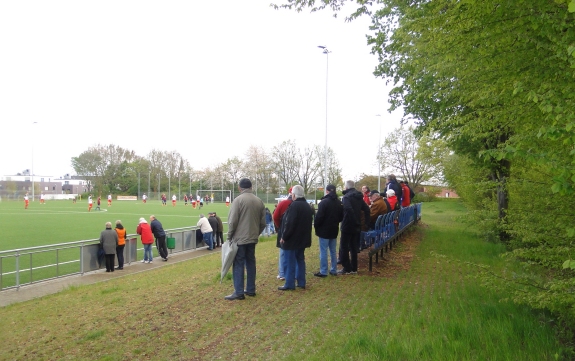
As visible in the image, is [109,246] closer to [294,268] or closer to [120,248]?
[120,248]

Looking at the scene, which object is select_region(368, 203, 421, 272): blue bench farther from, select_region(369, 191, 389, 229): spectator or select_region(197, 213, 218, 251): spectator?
select_region(197, 213, 218, 251): spectator

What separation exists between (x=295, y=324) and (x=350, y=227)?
3.48 m

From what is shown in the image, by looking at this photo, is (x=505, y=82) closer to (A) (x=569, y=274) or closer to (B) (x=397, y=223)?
(A) (x=569, y=274)

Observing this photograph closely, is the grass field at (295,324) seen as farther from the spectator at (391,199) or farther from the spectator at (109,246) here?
the spectator at (109,246)

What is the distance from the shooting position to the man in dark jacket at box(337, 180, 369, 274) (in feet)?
29.9

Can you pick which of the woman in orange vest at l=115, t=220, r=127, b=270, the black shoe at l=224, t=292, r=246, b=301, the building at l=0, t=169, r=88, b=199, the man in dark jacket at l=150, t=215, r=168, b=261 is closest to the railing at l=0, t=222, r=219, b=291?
the woman in orange vest at l=115, t=220, r=127, b=270

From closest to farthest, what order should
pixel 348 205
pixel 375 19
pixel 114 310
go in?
pixel 114 310, pixel 348 205, pixel 375 19

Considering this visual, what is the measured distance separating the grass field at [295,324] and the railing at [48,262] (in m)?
4.48

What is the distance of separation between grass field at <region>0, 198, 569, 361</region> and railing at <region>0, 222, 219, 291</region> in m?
4.48

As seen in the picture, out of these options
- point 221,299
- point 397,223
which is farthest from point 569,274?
point 397,223

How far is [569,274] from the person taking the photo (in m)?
5.36

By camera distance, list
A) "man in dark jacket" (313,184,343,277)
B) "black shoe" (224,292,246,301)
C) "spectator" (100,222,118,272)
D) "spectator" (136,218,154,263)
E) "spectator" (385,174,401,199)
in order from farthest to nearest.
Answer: "spectator" (136,218,154,263)
"spectator" (100,222,118,272)
"spectator" (385,174,401,199)
"man in dark jacket" (313,184,343,277)
"black shoe" (224,292,246,301)

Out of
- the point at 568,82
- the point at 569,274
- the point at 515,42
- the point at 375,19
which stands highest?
the point at 375,19

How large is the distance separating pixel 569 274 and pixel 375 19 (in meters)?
11.1
